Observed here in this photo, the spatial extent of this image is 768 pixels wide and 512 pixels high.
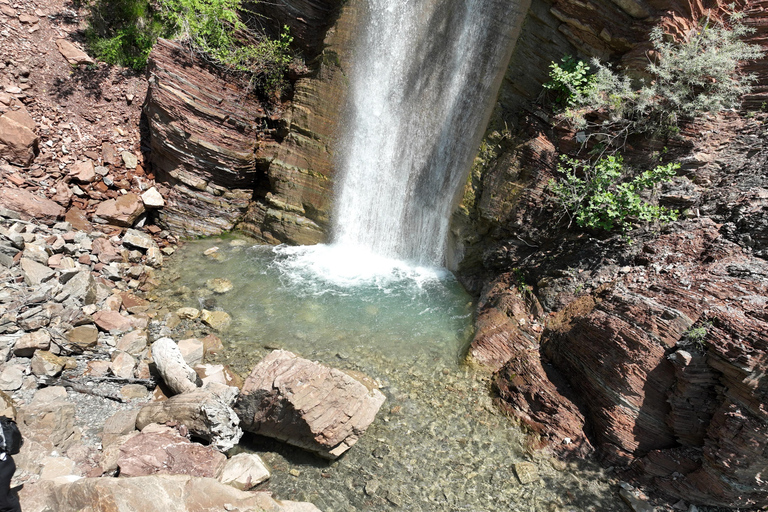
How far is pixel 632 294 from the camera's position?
584 cm

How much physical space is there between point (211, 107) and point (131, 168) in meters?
2.21

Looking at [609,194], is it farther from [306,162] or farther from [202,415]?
[202,415]

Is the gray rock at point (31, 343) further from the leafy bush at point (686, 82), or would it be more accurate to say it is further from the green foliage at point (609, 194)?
the leafy bush at point (686, 82)

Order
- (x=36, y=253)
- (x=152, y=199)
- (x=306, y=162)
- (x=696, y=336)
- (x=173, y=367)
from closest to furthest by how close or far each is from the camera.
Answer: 1. (x=696, y=336)
2. (x=173, y=367)
3. (x=36, y=253)
4. (x=152, y=199)
5. (x=306, y=162)

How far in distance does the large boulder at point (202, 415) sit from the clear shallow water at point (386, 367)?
0.32 metres

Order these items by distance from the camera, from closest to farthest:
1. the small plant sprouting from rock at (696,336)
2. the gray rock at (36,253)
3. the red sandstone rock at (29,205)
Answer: the small plant sprouting from rock at (696,336) → the gray rock at (36,253) → the red sandstone rock at (29,205)

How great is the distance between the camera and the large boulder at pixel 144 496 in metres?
3.97

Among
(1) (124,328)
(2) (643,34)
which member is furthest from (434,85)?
(1) (124,328)

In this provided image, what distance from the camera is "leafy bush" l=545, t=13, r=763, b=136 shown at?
612 cm

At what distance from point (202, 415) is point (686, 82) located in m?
7.78

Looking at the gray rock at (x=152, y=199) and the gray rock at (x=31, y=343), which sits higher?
the gray rock at (x=152, y=199)

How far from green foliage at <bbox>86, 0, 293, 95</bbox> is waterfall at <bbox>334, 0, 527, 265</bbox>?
1969mm

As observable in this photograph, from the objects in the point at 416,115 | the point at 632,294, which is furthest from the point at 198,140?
the point at 632,294

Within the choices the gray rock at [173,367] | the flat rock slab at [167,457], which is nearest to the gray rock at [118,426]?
the flat rock slab at [167,457]
